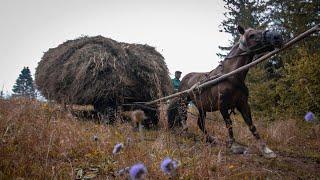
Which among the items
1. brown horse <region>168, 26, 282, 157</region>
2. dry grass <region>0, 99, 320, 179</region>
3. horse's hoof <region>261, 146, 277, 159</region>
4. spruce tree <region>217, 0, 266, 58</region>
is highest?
spruce tree <region>217, 0, 266, 58</region>

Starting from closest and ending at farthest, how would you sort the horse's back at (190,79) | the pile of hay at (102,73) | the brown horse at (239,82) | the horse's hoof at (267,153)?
1. the horse's hoof at (267,153)
2. the brown horse at (239,82)
3. the pile of hay at (102,73)
4. the horse's back at (190,79)

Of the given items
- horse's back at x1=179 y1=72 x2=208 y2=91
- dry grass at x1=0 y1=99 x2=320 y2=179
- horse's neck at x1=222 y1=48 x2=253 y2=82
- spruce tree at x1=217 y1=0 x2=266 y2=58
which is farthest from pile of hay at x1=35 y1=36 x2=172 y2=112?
spruce tree at x1=217 y1=0 x2=266 y2=58

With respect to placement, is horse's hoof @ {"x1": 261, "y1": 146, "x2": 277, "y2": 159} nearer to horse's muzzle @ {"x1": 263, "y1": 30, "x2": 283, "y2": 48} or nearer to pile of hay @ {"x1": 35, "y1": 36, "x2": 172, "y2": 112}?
horse's muzzle @ {"x1": 263, "y1": 30, "x2": 283, "y2": 48}

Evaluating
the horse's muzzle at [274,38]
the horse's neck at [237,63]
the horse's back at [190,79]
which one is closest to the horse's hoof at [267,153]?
the horse's neck at [237,63]

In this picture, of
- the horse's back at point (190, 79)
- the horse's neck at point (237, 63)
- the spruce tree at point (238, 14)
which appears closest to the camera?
the horse's neck at point (237, 63)

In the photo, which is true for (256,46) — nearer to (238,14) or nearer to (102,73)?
(102,73)

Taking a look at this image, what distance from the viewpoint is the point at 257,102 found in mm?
13102

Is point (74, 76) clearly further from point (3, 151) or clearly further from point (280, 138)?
point (280, 138)

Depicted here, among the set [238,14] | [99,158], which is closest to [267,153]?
[99,158]

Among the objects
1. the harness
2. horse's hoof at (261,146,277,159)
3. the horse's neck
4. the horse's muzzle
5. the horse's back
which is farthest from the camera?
the horse's back

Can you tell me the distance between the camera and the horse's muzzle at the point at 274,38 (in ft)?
15.3

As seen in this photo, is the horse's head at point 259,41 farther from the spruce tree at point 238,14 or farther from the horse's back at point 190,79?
the spruce tree at point 238,14

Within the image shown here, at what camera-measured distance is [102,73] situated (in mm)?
6957

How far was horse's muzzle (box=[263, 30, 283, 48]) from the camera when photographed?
183 inches
